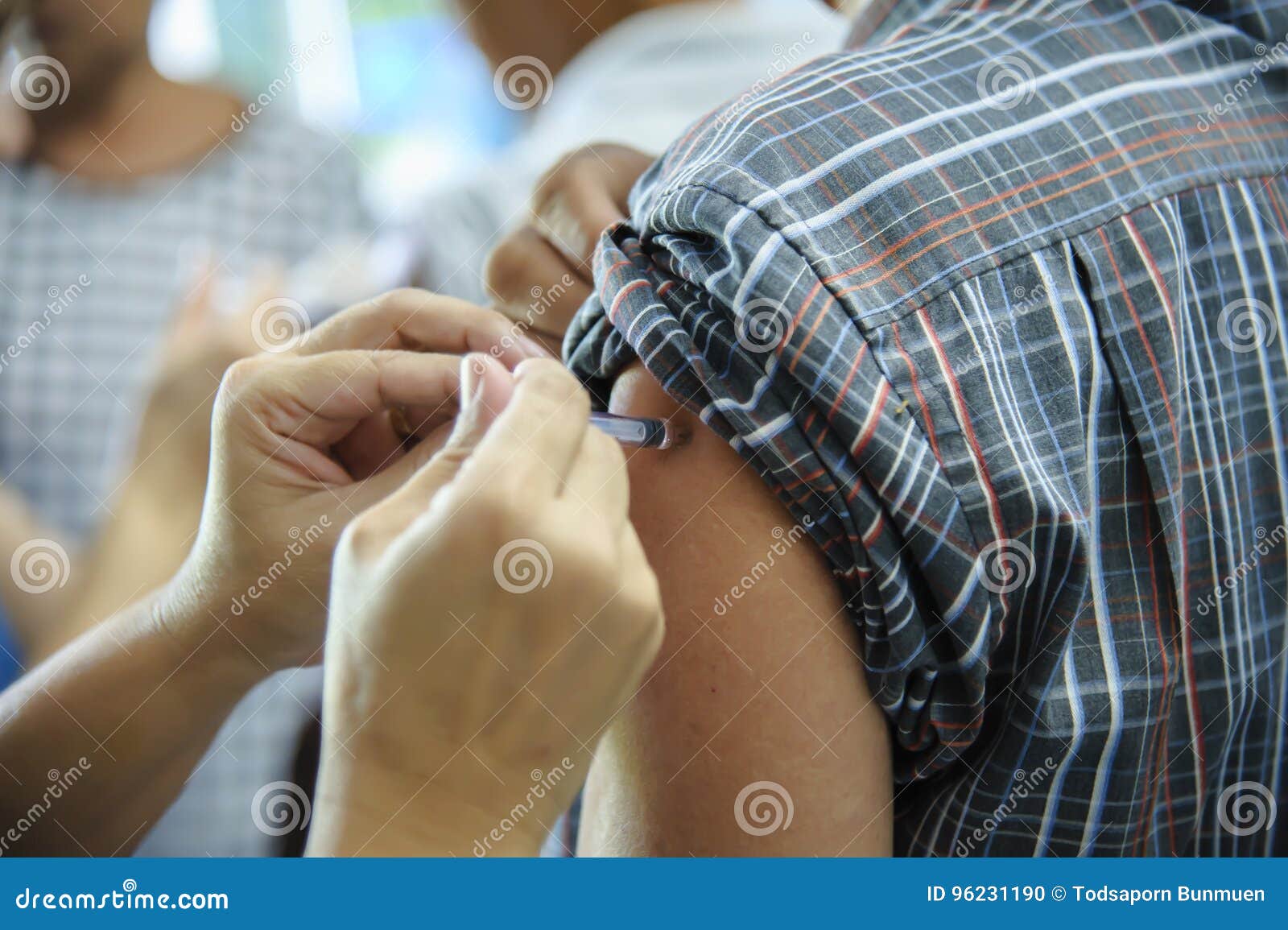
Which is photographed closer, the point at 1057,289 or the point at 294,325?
the point at 1057,289

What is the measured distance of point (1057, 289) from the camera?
478 millimetres

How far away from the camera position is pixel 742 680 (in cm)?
48

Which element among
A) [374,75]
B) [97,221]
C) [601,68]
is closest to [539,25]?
[601,68]

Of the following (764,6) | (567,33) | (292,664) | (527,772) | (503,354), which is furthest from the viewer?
(567,33)

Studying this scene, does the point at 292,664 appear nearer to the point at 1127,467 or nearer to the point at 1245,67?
the point at 1127,467

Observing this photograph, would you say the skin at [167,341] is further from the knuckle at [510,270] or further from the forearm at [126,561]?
the knuckle at [510,270]

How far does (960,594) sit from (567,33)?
1309 mm

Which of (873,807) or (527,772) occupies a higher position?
(527,772)

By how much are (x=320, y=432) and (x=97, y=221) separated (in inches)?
56.9

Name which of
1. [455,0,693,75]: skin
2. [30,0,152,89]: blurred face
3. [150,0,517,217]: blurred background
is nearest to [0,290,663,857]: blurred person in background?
[455,0,693,75]: skin

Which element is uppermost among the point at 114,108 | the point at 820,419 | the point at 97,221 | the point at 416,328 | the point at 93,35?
the point at 93,35

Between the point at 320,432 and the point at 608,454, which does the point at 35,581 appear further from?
the point at 608,454

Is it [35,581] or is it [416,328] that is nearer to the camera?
[416,328]

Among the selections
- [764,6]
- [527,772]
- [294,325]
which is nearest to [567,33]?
[764,6]
